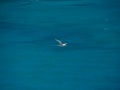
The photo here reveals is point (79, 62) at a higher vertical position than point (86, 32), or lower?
lower

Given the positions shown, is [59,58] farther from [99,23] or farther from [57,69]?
[99,23]

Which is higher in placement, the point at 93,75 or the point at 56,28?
the point at 56,28

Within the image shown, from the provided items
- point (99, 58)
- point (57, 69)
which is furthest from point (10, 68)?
point (99, 58)

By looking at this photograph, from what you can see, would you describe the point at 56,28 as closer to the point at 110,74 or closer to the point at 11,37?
the point at 11,37

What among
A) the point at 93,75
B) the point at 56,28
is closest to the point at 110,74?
the point at 93,75

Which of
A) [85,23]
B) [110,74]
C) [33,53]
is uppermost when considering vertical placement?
[85,23]
